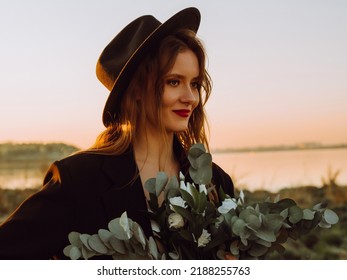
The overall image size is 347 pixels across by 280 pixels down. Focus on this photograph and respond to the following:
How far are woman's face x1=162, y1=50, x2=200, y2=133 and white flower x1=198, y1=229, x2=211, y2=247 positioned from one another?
0.42m

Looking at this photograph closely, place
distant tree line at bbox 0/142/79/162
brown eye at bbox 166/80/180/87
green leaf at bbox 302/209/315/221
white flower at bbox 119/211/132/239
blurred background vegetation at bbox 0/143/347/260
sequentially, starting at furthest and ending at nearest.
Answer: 1. blurred background vegetation at bbox 0/143/347/260
2. distant tree line at bbox 0/142/79/162
3. brown eye at bbox 166/80/180/87
4. green leaf at bbox 302/209/315/221
5. white flower at bbox 119/211/132/239

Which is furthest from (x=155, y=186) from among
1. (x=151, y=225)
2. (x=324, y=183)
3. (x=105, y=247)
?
(x=324, y=183)

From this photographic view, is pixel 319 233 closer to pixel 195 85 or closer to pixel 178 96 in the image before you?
pixel 195 85

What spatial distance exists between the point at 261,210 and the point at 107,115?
2.20 ft

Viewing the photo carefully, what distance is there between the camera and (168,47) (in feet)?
6.20

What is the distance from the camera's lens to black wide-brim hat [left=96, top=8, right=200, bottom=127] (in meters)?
1.88

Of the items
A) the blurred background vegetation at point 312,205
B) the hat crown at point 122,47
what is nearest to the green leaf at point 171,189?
the hat crown at point 122,47

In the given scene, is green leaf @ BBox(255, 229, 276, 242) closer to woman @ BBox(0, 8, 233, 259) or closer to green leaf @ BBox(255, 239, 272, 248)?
green leaf @ BBox(255, 239, 272, 248)

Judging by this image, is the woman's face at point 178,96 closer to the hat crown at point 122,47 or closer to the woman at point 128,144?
the woman at point 128,144

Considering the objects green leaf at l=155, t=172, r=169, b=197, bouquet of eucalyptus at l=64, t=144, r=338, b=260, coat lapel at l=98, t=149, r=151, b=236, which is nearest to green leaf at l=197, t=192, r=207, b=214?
bouquet of eucalyptus at l=64, t=144, r=338, b=260

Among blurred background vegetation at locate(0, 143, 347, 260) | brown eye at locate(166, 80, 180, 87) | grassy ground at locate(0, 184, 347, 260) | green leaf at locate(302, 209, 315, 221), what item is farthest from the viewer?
grassy ground at locate(0, 184, 347, 260)

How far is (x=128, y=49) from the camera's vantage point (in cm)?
197

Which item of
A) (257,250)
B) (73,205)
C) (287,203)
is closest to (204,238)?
(257,250)
